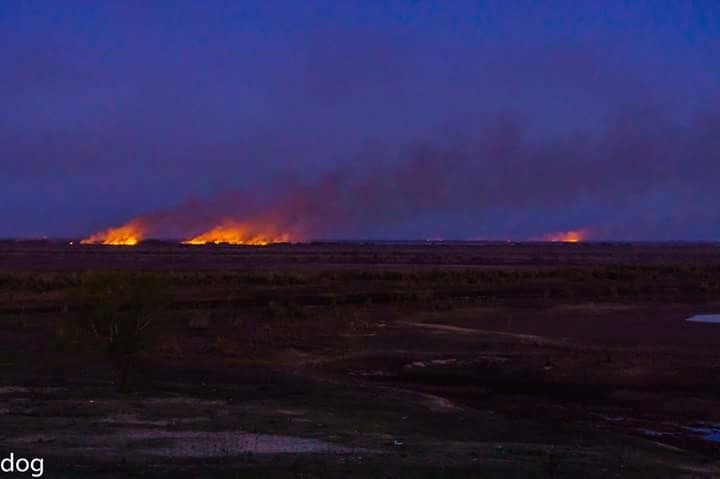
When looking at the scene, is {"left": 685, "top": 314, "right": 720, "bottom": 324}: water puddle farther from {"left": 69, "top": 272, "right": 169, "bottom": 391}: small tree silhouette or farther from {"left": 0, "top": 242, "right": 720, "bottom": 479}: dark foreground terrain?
{"left": 69, "top": 272, "right": 169, "bottom": 391}: small tree silhouette

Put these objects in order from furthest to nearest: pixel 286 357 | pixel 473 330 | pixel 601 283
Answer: pixel 601 283 → pixel 473 330 → pixel 286 357

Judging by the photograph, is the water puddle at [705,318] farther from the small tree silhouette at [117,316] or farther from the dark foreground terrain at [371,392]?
the small tree silhouette at [117,316]

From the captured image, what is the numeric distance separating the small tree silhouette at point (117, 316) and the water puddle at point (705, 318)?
1220 inches

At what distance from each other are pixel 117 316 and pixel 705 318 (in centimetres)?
3382

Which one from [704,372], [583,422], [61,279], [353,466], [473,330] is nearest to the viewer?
[353,466]

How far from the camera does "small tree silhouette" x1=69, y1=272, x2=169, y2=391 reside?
82.1 ft

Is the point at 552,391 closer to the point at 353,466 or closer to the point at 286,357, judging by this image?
the point at 286,357

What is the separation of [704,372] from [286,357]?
14.4 m

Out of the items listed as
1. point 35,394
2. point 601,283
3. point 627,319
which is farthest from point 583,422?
point 601,283

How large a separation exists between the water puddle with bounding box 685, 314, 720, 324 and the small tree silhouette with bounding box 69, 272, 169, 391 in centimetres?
3099

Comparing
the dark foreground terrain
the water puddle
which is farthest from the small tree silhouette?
the water puddle

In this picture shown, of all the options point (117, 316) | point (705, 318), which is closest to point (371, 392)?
point (117, 316)

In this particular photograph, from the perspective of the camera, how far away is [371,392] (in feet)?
82.2

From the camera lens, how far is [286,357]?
32.7 m
